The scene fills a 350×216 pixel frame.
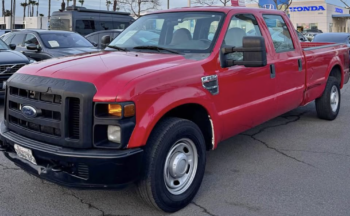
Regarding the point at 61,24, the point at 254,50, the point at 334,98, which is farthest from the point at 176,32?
the point at 61,24

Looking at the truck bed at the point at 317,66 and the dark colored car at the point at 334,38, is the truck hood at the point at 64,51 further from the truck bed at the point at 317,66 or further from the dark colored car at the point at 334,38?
A: the dark colored car at the point at 334,38

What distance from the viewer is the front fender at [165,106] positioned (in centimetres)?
315

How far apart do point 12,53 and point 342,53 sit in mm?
6709

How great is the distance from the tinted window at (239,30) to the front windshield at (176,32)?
16 centimetres

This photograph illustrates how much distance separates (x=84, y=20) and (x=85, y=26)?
27 cm

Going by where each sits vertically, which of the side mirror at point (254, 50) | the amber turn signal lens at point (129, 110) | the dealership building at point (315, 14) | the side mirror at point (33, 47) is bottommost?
the amber turn signal lens at point (129, 110)

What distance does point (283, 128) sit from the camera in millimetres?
6543

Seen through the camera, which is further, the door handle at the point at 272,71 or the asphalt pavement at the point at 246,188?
the door handle at the point at 272,71

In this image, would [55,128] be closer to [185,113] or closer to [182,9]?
[185,113]

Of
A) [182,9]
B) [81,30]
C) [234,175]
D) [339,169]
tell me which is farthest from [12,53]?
[81,30]

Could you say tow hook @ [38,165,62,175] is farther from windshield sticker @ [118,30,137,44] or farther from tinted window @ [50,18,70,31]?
tinted window @ [50,18,70,31]

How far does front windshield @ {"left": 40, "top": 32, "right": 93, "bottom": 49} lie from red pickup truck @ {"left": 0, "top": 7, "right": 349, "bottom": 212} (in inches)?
267

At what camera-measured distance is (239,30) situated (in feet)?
15.2

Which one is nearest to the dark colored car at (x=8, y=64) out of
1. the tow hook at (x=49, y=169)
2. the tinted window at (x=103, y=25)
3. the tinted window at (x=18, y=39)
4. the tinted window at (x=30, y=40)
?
the tinted window at (x=30, y=40)
